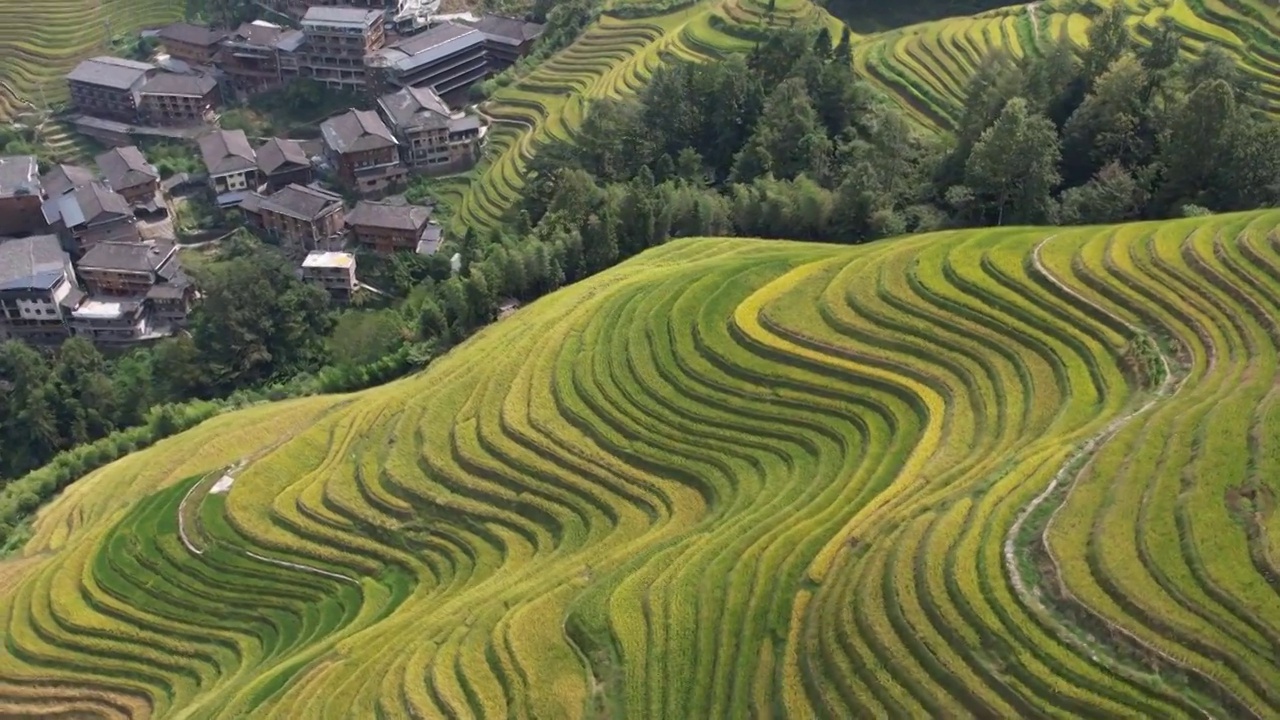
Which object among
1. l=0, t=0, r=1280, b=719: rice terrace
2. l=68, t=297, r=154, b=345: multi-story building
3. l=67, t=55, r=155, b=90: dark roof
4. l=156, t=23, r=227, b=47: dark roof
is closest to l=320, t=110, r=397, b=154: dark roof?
l=68, t=297, r=154, b=345: multi-story building

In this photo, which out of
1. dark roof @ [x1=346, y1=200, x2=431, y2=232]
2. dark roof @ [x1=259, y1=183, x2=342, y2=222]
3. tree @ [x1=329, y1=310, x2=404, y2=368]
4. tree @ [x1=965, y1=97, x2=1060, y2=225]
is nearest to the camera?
tree @ [x1=965, y1=97, x2=1060, y2=225]

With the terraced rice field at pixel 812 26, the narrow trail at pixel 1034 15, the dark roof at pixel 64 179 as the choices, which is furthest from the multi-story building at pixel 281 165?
the narrow trail at pixel 1034 15

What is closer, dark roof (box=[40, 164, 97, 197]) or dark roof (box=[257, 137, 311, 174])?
dark roof (box=[40, 164, 97, 197])

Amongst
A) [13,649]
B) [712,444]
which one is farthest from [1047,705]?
[13,649]

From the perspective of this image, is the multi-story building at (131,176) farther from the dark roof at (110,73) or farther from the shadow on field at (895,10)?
the shadow on field at (895,10)

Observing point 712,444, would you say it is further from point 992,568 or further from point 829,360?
point 992,568

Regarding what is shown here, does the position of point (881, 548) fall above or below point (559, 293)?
above

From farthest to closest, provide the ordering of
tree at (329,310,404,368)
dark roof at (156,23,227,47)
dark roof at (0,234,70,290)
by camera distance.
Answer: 1. dark roof at (156,23,227,47)
2. dark roof at (0,234,70,290)
3. tree at (329,310,404,368)

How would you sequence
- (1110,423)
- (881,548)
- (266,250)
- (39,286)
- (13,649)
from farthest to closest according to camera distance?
1. (266,250)
2. (39,286)
3. (13,649)
4. (1110,423)
5. (881,548)

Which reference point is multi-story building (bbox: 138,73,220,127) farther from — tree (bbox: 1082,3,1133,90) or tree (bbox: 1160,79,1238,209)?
tree (bbox: 1160,79,1238,209)
